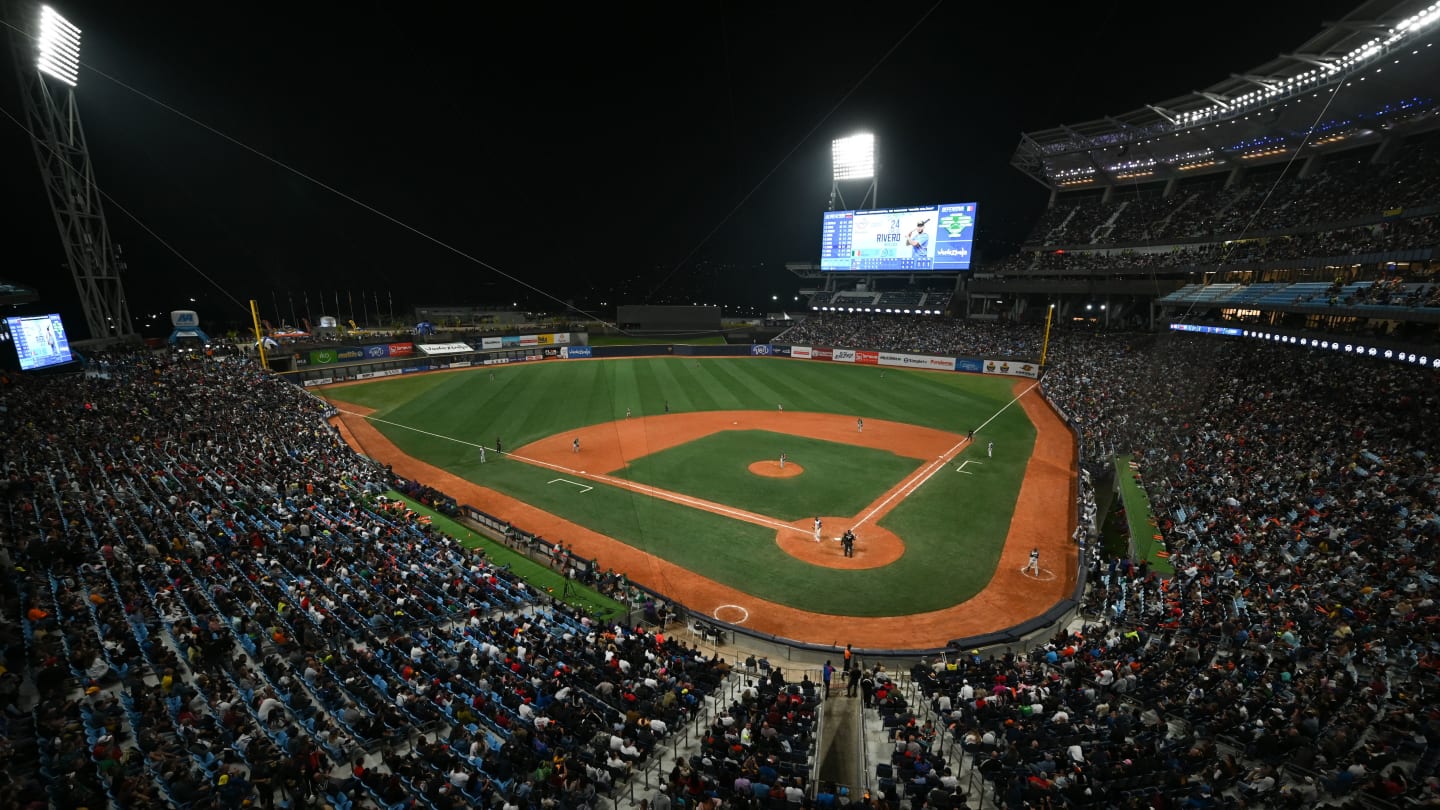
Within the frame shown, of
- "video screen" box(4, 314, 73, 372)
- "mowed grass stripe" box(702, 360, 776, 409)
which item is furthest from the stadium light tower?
"video screen" box(4, 314, 73, 372)

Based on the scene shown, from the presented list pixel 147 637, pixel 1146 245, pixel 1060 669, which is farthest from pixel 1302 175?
pixel 147 637

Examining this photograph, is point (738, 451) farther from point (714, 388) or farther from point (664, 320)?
point (664, 320)

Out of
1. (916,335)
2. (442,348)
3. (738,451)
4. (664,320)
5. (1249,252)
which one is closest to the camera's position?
(738,451)

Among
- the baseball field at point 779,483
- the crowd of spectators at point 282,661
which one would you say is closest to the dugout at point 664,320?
the baseball field at point 779,483

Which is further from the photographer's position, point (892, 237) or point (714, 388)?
point (892, 237)

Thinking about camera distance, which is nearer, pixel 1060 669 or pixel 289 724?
pixel 289 724

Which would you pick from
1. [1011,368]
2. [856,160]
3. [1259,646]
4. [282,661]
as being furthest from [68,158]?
[1011,368]

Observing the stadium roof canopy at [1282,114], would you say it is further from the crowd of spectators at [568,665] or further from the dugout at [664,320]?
the dugout at [664,320]

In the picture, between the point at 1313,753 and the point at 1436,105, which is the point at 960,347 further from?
the point at 1313,753
